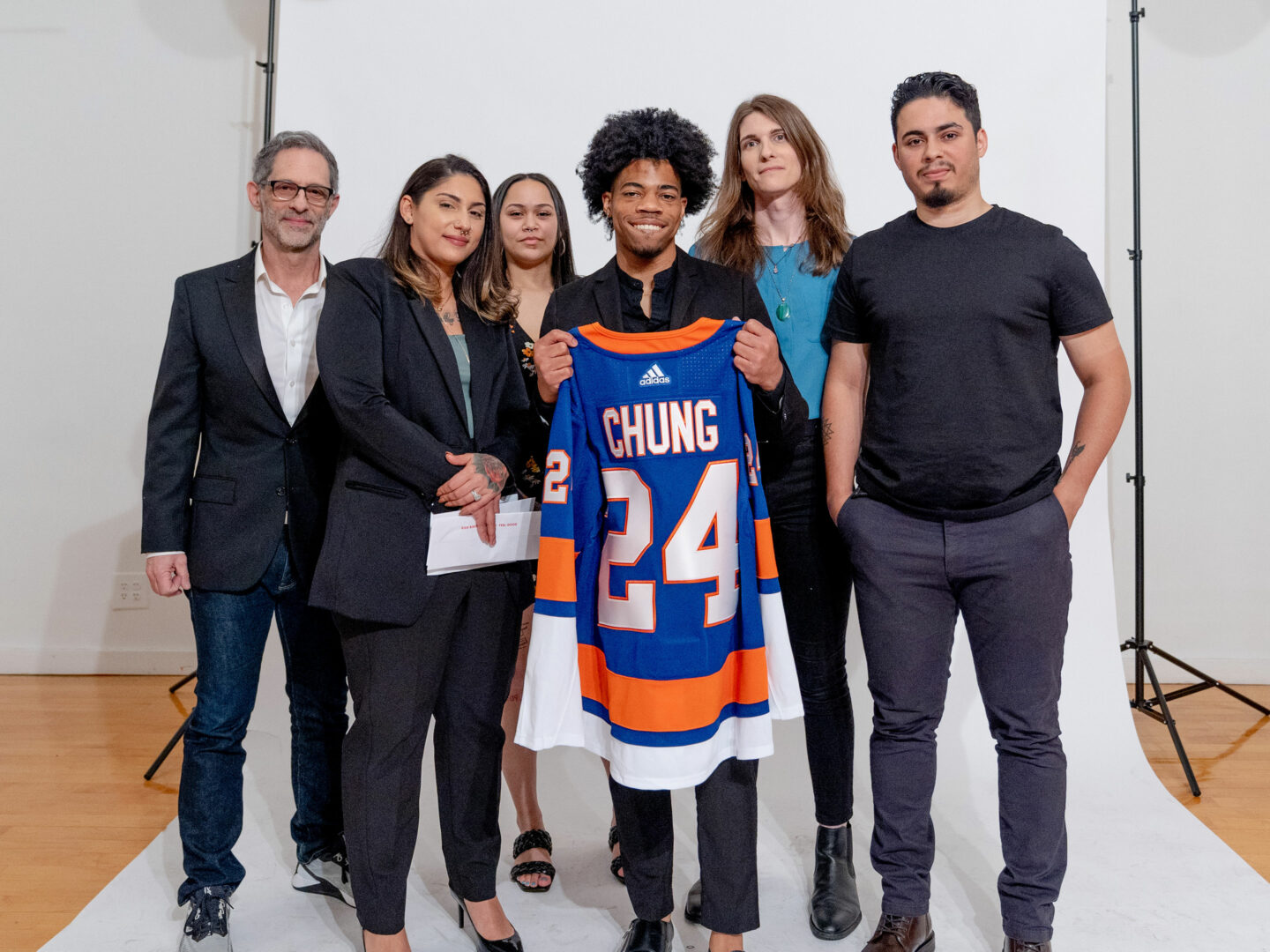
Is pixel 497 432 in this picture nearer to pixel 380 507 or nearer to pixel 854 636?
pixel 380 507

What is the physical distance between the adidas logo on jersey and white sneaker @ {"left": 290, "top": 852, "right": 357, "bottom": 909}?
143 cm

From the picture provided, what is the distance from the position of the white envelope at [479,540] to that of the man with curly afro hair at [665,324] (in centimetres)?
23

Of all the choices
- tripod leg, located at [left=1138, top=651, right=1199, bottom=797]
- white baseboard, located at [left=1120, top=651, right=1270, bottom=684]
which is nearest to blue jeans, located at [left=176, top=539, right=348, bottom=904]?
tripod leg, located at [left=1138, top=651, right=1199, bottom=797]

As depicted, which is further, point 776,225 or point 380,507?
point 776,225

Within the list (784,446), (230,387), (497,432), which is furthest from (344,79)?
(784,446)

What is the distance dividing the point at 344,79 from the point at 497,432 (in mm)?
2068

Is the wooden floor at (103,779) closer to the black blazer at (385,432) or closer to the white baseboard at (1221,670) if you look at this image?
the white baseboard at (1221,670)

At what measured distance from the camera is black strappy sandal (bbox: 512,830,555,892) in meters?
2.42

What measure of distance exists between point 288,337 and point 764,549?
116cm

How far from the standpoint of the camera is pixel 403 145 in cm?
345

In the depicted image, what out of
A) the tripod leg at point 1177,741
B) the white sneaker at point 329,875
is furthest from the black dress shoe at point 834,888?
the tripod leg at point 1177,741

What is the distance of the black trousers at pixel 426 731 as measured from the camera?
73.5 inches

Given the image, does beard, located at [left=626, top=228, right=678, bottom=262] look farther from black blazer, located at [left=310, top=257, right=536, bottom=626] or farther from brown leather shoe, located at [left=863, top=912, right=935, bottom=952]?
brown leather shoe, located at [left=863, top=912, right=935, bottom=952]

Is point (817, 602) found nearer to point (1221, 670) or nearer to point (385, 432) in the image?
point (385, 432)
